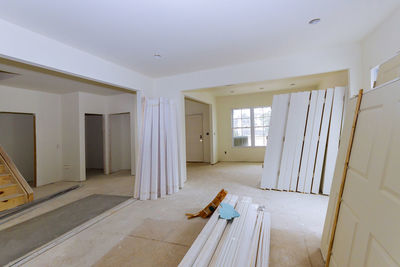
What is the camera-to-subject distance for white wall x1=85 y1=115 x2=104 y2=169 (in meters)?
6.74

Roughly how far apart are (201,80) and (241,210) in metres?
2.81

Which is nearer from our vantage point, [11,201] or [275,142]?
[11,201]

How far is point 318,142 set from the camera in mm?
3467

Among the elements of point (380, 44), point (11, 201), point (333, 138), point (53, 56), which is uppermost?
point (380, 44)

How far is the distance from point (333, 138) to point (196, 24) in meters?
3.17

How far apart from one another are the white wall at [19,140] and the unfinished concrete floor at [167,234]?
15.0 feet

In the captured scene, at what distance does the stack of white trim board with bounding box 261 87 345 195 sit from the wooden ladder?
15.9ft

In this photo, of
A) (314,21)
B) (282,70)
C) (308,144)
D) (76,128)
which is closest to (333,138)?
(308,144)

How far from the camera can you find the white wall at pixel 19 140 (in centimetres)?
507

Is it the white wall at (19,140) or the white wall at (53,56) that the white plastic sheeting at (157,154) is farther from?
the white wall at (19,140)

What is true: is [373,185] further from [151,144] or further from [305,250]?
[151,144]

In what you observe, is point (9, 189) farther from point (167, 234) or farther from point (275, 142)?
point (275, 142)

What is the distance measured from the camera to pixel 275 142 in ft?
12.5

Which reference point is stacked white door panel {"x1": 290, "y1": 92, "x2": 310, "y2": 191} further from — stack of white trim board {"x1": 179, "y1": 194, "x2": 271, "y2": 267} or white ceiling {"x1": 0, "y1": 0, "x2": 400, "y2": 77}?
stack of white trim board {"x1": 179, "y1": 194, "x2": 271, "y2": 267}
